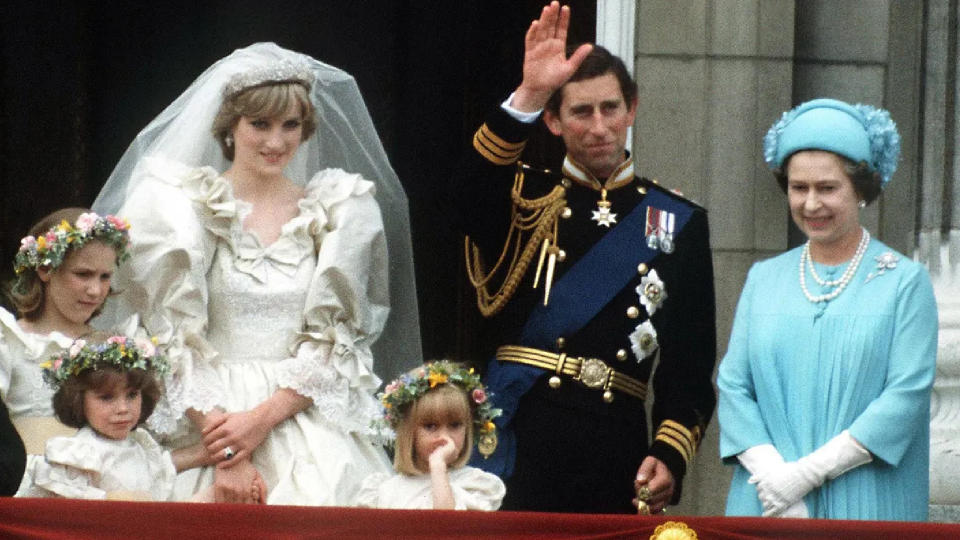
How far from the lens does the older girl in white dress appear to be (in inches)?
213

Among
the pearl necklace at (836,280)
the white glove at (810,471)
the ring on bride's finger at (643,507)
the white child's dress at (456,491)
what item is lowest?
the ring on bride's finger at (643,507)

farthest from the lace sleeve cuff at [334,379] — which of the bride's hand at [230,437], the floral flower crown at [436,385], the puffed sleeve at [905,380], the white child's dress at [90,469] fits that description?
the puffed sleeve at [905,380]

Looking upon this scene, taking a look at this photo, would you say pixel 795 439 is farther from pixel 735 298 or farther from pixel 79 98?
pixel 79 98

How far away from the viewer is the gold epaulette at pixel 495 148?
5.23 metres

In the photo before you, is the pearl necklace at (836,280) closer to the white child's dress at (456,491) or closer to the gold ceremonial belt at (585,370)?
the gold ceremonial belt at (585,370)

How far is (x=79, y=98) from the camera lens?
7.78m

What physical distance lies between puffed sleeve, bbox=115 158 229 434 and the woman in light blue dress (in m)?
1.31

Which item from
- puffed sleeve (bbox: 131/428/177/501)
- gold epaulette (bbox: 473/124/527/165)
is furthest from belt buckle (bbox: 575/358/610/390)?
puffed sleeve (bbox: 131/428/177/501)

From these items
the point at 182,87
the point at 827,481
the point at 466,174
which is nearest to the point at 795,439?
the point at 827,481

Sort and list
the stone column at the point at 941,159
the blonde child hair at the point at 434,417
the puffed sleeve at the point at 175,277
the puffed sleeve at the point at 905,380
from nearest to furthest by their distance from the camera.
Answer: the puffed sleeve at the point at 905,380 < the blonde child hair at the point at 434,417 < the puffed sleeve at the point at 175,277 < the stone column at the point at 941,159

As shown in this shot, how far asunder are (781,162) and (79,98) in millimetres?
3389

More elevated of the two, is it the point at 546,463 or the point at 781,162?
the point at 781,162

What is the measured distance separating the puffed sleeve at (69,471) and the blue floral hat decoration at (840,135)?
1.77 m

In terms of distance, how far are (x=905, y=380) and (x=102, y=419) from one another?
6.13 ft
